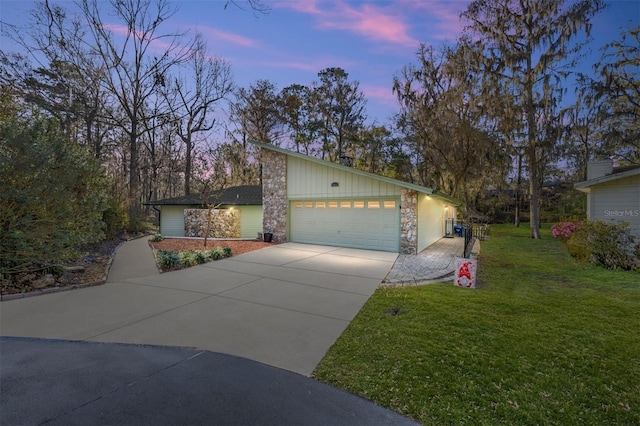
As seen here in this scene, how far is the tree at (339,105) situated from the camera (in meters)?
24.5

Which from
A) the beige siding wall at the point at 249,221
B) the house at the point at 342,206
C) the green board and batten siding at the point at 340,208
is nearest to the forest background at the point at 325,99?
the beige siding wall at the point at 249,221

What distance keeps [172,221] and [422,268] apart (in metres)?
14.8

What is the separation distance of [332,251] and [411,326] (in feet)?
23.5

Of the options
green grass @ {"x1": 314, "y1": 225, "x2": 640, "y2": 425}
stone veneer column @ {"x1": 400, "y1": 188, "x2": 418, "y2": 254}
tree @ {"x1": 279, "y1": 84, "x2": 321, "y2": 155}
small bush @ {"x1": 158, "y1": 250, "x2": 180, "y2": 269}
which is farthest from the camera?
tree @ {"x1": 279, "y1": 84, "x2": 321, "y2": 155}

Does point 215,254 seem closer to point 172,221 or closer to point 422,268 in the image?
point 422,268

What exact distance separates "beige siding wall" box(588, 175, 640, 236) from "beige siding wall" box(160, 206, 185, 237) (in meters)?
19.0

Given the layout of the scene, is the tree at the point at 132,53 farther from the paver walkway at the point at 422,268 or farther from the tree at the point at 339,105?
the paver walkway at the point at 422,268

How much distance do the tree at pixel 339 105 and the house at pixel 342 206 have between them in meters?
11.8

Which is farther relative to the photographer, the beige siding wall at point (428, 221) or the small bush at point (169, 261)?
the beige siding wall at point (428, 221)

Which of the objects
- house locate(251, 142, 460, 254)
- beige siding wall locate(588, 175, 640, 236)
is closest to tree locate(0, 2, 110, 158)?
house locate(251, 142, 460, 254)

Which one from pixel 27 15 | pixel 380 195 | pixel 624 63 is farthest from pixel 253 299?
pixel 624 63

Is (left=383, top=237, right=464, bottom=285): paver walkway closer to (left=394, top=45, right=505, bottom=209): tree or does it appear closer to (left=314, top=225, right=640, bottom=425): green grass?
(left=314, top=225, right=640, bottom=425): green grass

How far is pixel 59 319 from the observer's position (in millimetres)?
4434

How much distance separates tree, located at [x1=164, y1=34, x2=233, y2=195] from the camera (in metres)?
22.4
